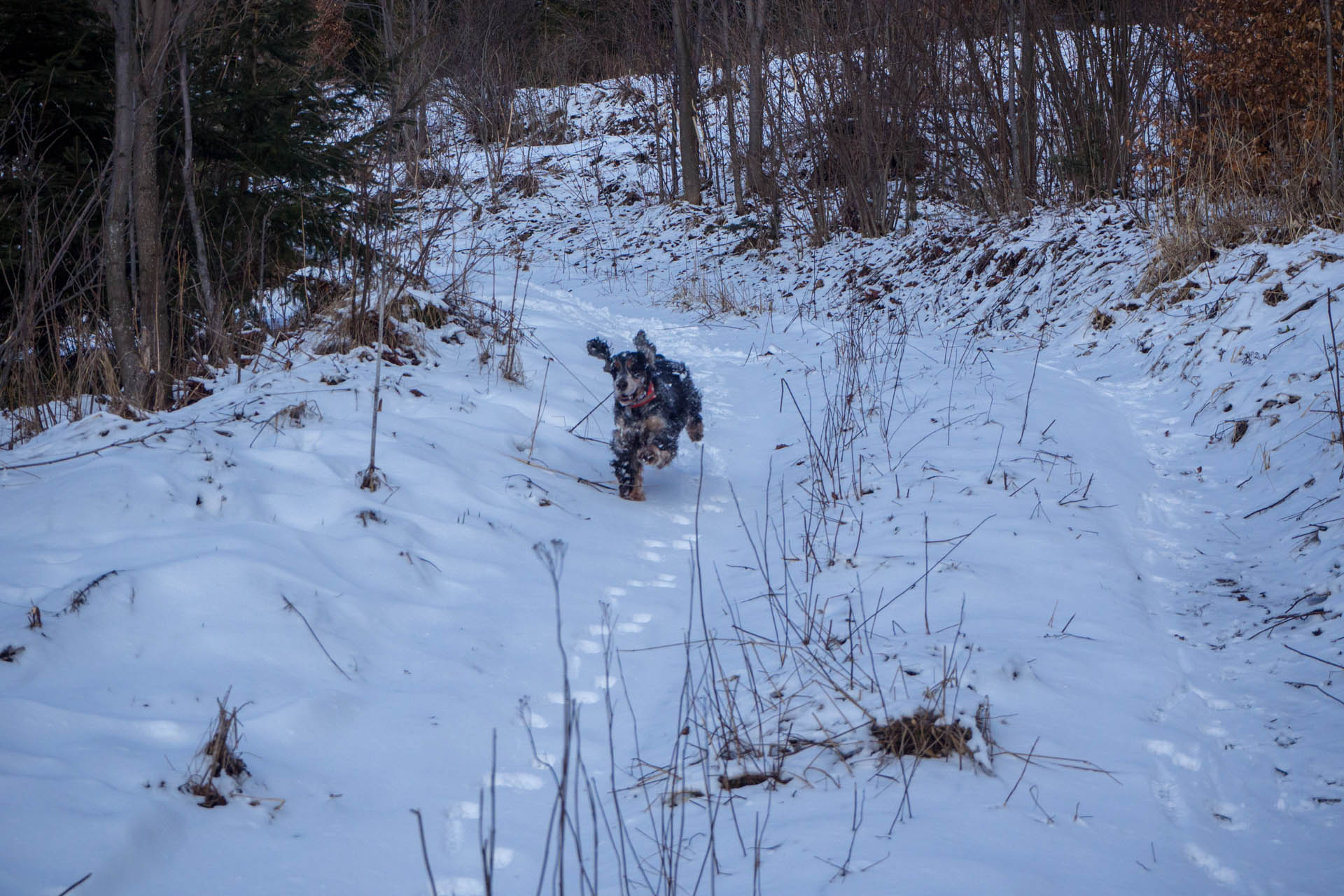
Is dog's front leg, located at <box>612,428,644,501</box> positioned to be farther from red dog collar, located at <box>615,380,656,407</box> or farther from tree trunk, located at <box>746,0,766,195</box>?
tree trunk, located at <box>746,0,766,195</box>

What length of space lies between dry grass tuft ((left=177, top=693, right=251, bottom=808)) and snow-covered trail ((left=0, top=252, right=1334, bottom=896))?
5 centimetres

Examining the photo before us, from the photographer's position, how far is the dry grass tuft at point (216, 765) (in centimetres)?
233

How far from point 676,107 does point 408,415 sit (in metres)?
16.3

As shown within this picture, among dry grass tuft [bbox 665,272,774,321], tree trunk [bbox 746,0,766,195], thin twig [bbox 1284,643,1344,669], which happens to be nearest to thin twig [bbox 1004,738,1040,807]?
thin twig [bbox 1284,643,1344,669]

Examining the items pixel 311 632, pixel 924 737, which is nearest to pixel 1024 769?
pixel 924 737

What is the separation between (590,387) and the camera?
777cm

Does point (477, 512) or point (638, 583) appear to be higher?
point (477, 512)

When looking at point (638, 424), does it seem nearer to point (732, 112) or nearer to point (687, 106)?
point (732, 112)

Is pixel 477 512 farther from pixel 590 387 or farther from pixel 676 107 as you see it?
pixel 676 107

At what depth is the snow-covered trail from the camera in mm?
2154

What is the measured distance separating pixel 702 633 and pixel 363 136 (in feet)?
22.3

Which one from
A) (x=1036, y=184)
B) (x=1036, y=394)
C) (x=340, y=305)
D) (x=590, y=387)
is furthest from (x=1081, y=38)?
(x=340, y=305)

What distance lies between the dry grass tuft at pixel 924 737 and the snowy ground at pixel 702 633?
0.05m

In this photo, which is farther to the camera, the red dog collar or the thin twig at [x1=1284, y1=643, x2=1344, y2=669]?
the red dog collar
